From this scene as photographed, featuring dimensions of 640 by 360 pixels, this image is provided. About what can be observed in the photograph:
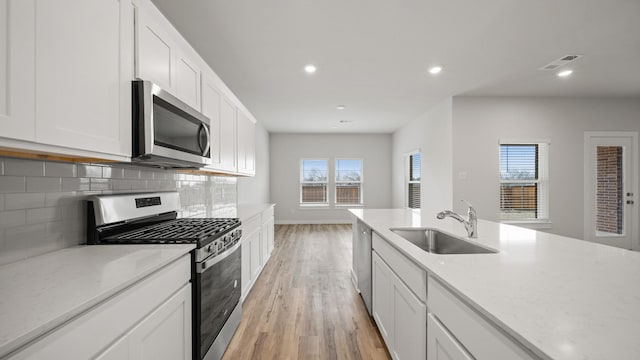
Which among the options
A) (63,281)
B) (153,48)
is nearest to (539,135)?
(153,48)

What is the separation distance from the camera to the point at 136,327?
971mm

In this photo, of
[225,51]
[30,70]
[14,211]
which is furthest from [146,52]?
[225,51]

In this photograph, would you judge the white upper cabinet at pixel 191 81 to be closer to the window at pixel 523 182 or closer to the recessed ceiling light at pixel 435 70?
the recessed ceiling light at pixel 435 70

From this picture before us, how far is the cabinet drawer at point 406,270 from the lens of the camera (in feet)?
3.87

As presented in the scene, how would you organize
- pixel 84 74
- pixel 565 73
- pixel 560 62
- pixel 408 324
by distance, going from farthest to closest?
pixel 565 73
pixel 560 62
pixel 408 324
pixel 84 74

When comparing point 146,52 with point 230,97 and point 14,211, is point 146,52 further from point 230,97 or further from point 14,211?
point 230,97

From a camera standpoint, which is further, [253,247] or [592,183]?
[592,183]

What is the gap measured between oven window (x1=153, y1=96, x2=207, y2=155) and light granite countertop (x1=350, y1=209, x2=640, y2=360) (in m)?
1.48

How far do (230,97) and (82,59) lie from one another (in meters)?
1.91

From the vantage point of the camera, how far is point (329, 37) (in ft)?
8.96

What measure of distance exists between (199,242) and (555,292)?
1.50 meters

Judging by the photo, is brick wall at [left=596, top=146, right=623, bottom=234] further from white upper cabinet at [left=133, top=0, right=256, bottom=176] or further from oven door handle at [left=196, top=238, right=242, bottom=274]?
oven door handle at [left=196, top=238, right=242, bottom=274]

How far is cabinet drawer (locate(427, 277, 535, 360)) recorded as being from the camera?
68 centimetres

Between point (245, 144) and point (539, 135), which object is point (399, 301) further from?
point (539, 135)
